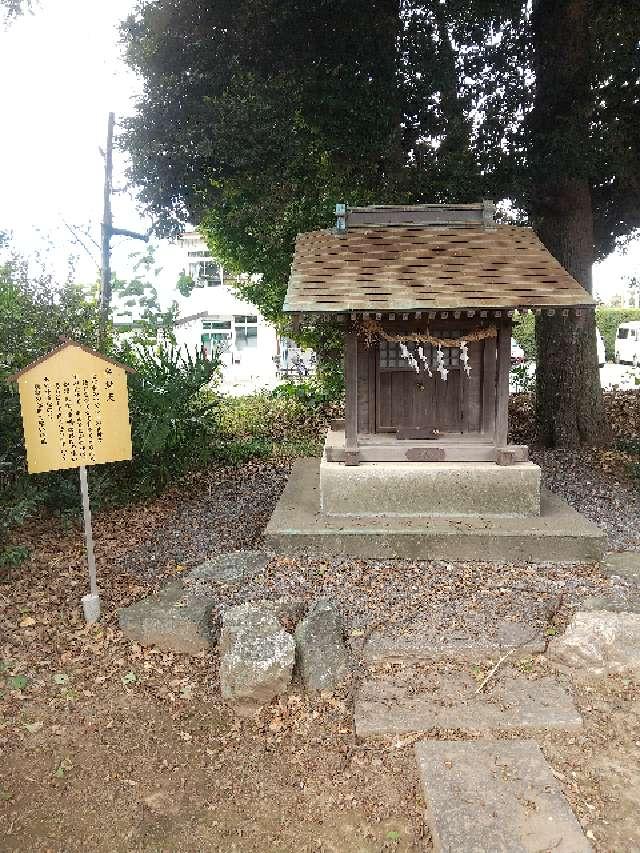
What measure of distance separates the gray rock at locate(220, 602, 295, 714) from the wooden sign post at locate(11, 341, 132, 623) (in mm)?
1645

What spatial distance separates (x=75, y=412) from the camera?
16.8ft

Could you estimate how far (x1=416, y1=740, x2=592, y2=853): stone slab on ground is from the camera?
2982mm

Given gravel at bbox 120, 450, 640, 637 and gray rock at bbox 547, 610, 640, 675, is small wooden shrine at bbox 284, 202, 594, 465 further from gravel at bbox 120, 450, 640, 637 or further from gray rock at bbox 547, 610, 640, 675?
gray rock at bbox 547, 610, 640, 675

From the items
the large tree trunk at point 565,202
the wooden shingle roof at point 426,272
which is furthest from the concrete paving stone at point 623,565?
the large tree trunk at point 565,202

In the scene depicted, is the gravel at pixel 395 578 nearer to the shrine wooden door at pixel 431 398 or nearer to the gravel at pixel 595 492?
the gravel at pixel 595 492

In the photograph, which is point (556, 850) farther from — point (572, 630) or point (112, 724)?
point (112, 724)

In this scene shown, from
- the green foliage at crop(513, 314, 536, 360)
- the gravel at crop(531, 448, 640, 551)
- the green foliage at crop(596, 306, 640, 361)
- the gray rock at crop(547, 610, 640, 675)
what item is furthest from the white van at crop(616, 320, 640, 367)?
the gray rock at crop(547, 610, 640, 675)

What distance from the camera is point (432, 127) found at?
975 centimetres

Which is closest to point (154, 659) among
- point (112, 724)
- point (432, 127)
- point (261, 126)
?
point (112, 724)

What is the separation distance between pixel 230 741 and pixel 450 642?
5.91 feet

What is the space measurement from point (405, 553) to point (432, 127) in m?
7.03

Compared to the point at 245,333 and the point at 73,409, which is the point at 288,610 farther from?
the point at 245,333

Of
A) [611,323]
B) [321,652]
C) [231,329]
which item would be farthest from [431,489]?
[611,323]

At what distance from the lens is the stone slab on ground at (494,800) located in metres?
2.98
